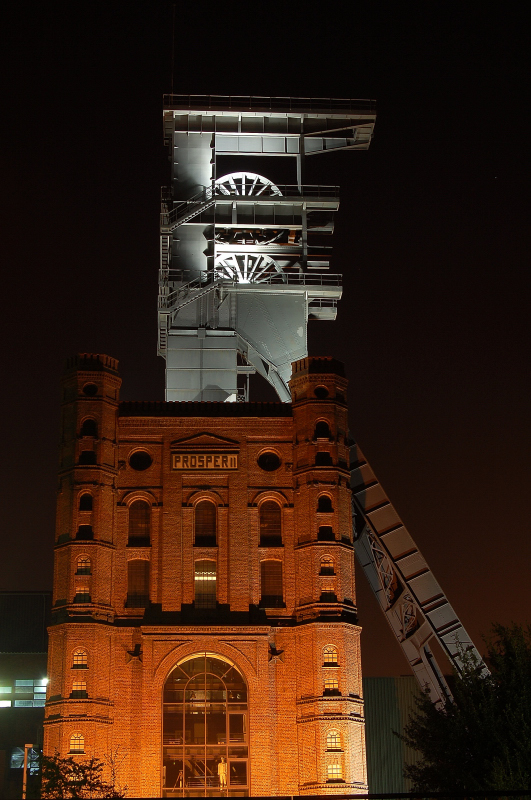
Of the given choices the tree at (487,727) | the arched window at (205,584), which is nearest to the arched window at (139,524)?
the arched window at (205,584)

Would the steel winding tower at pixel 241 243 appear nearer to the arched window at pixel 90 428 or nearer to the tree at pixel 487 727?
the arched window at pixel 90 428

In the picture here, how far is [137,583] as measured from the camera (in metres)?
58.7

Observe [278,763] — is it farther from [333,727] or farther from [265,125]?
[265,125]

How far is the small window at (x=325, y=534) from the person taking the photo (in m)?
58.8

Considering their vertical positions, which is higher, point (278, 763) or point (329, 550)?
point (329, 550)

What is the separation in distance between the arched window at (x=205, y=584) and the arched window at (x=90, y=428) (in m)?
7.83

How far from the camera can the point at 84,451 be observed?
2343 inches

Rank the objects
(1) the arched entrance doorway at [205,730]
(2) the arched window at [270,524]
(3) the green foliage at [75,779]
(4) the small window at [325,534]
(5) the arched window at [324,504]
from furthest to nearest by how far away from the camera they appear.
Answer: (2) the arched window at [270,524], (5) the arched window at [324,504], (4) the small window at [325,534], (1) the arched entrance doorway at [205,730], (3) the green foliage at [75,779]

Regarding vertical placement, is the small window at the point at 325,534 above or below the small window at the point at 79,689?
above

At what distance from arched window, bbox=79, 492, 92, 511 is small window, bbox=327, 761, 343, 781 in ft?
52.1

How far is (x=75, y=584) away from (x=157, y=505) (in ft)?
17.8

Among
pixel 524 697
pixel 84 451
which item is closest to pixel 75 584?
pixel 84 451

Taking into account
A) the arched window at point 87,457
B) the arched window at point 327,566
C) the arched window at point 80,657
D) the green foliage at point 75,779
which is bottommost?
the green foliage at point 75,779

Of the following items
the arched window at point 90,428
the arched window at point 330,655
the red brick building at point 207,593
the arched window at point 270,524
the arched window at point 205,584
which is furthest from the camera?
the arched window at point 90,428
